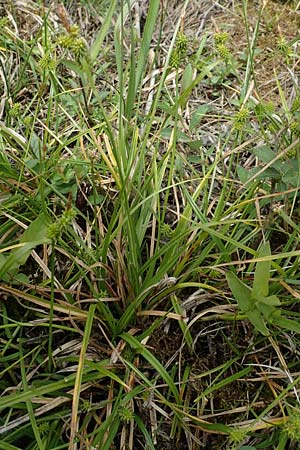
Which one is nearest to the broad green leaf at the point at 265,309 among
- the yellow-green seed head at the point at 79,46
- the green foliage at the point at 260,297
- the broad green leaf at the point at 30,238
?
the green foliage at the point at 260,297

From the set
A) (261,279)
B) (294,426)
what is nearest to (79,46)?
(261,279)

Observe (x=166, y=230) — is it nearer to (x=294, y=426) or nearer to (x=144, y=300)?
(x=144, y=300)

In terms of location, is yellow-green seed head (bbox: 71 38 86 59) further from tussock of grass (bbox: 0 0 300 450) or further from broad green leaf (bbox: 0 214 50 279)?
broad green leaf (bbox: 0 214 50 279)

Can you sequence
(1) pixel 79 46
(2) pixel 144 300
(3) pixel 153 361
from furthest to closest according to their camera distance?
1. (2) pixel 144 300
2. (3) pixel 153 361
3. (1) pixel 79 46

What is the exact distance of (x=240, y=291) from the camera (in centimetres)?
110

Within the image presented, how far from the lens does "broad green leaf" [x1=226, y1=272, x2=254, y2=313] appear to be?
110 cm

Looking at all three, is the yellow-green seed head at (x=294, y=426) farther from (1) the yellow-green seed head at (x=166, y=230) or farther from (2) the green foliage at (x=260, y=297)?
(1) the yellow-green seed head at (x=166, y=230)

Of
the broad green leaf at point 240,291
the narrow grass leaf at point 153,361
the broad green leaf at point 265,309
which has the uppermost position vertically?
the broad green leaf at point 240,291

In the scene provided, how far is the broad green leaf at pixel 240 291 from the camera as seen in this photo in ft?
3.61

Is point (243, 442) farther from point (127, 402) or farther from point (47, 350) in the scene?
point (47, 350)

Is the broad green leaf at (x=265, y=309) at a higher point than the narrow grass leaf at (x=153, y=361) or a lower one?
higher

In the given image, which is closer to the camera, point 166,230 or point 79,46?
point 79,46

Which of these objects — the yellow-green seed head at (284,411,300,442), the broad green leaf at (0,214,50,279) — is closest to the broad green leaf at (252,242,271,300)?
the yellow-green seed head at (284,411,300,442)

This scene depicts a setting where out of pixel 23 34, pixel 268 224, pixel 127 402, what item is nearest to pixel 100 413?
pixel 127 402
